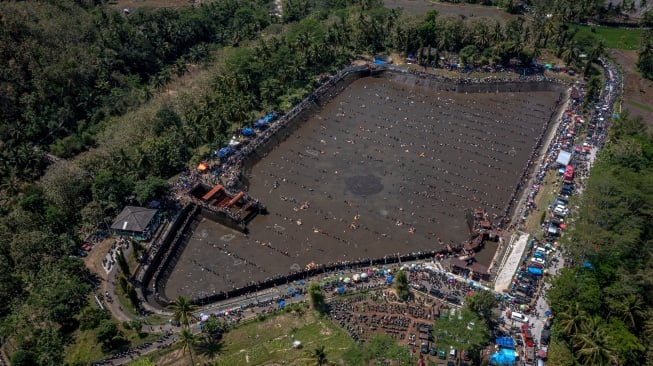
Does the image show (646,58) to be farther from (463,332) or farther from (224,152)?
(224,152)

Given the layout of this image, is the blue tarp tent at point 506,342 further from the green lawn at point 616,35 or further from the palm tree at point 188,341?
the green lawn at point 616,35

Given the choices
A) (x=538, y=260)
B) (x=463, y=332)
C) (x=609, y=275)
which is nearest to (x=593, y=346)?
(x=609, y=275)

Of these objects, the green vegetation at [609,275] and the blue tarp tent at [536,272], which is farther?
the blue tarp tent at [536,272]

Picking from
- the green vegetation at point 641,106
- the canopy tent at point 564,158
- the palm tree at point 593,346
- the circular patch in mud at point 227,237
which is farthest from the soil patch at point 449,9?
the palm tree at point 593,346

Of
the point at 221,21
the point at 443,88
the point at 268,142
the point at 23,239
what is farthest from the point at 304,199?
the point at 221,21

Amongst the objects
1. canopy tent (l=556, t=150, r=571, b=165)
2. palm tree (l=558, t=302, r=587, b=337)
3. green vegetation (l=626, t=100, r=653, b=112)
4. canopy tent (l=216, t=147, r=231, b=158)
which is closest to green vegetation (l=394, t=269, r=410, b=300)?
palm tree (l=558, t=302, r=587, b=337)

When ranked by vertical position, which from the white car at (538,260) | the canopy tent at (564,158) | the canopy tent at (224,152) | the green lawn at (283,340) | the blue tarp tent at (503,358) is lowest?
the green lawn at (283,340)
